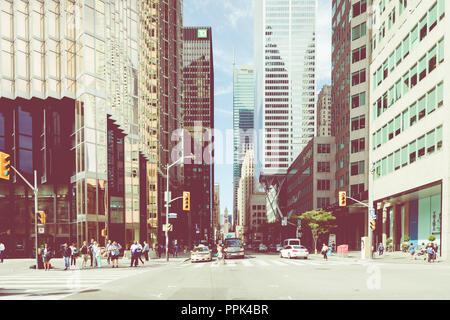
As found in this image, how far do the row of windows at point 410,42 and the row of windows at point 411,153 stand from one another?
8.87 meters

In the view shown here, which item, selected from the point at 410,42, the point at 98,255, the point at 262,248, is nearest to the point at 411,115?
the point at 410,42

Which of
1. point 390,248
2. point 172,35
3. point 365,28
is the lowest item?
point 390,248

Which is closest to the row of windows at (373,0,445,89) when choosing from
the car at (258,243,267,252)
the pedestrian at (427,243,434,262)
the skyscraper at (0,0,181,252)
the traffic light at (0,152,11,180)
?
the pedestrian at (427,243,434,262)

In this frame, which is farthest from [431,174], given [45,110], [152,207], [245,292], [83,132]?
[152,207]

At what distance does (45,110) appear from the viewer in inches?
1935

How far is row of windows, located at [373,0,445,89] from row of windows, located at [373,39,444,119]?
2025 millimetres

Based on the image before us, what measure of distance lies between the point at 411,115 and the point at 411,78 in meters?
3.46

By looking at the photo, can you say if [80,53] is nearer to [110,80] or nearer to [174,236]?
[110,80]

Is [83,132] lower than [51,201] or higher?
higher

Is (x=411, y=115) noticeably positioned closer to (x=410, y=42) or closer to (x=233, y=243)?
(x=410, y=42)

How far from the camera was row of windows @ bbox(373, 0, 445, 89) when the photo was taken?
36.8 m

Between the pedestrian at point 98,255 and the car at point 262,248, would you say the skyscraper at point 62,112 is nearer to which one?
the pedestrian at point 98,255

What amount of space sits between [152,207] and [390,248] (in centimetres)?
4498

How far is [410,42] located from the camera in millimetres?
42281
